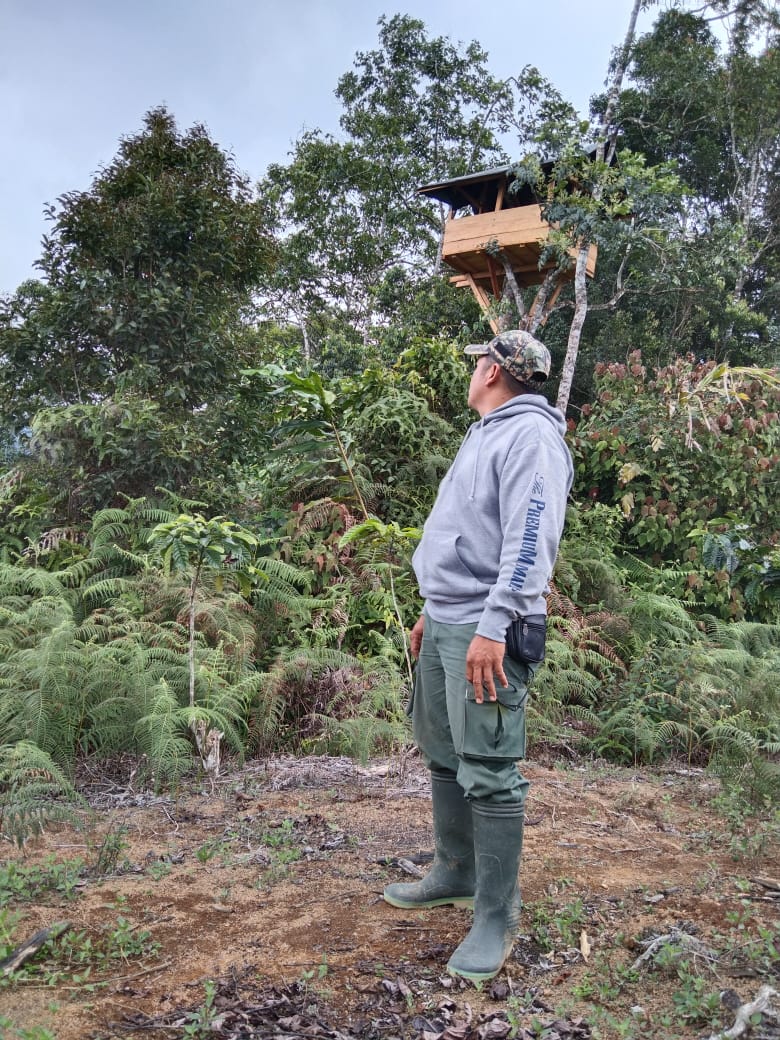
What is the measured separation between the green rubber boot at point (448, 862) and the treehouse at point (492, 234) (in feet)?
39.3

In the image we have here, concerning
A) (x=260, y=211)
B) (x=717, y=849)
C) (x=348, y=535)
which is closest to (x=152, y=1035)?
(x=717, y=849)

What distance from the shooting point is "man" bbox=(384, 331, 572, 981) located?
2.90m

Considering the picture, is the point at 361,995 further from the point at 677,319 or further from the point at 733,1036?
the point at 677,319

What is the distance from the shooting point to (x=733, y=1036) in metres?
2.30

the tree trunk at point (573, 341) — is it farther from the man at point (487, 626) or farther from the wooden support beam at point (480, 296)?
the man at point (487, 626)

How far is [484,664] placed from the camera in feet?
9.39

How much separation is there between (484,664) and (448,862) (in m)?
1.03

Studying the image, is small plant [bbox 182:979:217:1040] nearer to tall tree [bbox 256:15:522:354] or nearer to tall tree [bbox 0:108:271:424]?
tall tree [bbox 0:108:271:424]

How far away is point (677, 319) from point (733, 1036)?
19.0 meters

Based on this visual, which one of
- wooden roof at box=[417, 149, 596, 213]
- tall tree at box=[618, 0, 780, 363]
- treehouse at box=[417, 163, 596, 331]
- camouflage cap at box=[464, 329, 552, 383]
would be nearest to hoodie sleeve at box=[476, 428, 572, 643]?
camouflage cap at box=[464, 329, 552, 383]

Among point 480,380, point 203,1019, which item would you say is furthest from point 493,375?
point 203,1019

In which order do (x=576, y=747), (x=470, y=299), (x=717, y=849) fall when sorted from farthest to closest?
(x=470, y=299), (x=576, y=747), (x=717, y=849)

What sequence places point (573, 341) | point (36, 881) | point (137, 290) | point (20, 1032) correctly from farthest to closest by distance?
point (573, 341), point (137, 290), point (36, 881), point (20, 1032)

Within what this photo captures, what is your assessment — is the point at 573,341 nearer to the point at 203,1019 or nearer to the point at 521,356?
the point at 521,356
